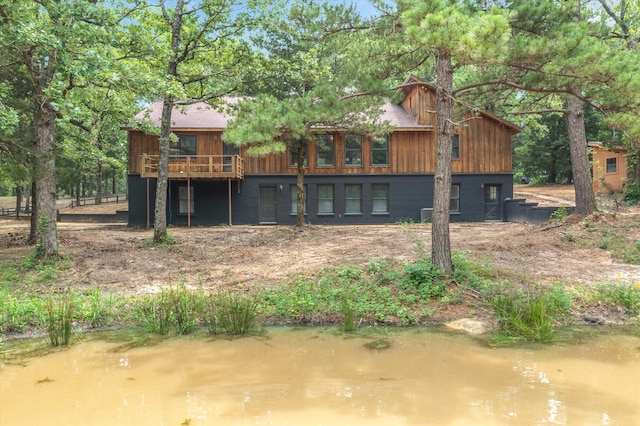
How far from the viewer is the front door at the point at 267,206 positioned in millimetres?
21219

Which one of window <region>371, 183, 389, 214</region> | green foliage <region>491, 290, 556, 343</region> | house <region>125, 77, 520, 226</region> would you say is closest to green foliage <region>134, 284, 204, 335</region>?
green foliage <region>491, 290, 556, 343</region>

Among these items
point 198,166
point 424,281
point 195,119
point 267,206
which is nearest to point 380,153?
point 267,206

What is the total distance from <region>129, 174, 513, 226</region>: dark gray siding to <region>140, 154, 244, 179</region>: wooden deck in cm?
96

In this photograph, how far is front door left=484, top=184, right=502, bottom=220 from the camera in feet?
72.3

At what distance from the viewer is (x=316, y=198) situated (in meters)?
21.4

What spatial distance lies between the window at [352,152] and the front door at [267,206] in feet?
13.1

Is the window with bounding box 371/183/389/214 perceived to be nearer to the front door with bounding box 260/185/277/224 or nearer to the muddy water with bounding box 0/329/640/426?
the front door with bounding box 260/185/277/224

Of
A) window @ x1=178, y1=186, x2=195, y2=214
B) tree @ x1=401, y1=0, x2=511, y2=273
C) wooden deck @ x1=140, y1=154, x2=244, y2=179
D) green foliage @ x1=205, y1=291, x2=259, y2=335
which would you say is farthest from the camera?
window @ x1=178, y1=186, x2=195, y2=214

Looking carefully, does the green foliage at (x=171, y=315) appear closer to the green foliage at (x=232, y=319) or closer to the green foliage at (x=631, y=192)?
the green foliage at (x=232, y=319)

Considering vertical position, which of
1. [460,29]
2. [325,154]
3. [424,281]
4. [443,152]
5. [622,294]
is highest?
[325,154]

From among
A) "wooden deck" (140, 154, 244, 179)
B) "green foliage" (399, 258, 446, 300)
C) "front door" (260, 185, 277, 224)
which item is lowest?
"green foliage" (399, 258, 446, 300)

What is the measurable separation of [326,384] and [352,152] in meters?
17.9

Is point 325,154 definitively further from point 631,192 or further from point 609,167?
point 609,167

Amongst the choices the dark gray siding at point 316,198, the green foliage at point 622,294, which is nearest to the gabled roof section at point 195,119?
the dark gray siding at point 316,198
